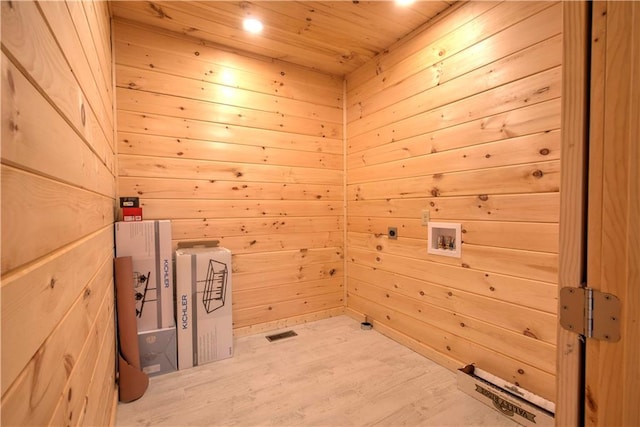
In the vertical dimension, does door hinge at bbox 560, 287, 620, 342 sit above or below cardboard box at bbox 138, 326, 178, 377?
above

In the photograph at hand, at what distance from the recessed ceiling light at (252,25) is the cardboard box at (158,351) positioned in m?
2.53

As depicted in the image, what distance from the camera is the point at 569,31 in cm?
65

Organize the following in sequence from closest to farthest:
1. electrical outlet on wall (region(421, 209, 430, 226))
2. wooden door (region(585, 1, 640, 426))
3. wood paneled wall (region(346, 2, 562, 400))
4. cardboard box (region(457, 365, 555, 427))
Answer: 1. wooden door (region(585, 1, 640, 426))
2. cardboard box (region(457, 365, 555, 427))
3. wood paneled wall (region(346, 2, 562, 400))
4. electrical outlet on wall (region(421, 209, 430, 226))

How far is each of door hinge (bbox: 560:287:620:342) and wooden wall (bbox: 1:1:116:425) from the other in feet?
3.30

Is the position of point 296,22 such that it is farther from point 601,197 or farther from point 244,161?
point 601,197

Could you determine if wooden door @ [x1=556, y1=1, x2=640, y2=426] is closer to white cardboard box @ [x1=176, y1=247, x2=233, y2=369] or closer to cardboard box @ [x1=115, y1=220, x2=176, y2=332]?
white cardboard box @ [x1=176, y1=247, x2=233, y2=369]

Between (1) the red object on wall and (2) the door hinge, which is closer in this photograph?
(2) the door hinge

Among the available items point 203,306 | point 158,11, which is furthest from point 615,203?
point 158,11

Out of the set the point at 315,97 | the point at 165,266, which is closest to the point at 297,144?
the point at 315,97

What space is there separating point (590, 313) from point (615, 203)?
0.76ft

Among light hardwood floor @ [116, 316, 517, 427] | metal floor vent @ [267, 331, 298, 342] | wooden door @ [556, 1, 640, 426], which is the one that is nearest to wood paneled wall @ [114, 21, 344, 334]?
metal floor vent @ [267, 331, 298, 342]

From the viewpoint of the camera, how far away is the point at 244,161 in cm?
294

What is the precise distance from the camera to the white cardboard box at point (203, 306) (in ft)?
7.54

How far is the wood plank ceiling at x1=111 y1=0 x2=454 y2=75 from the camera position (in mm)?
2277
